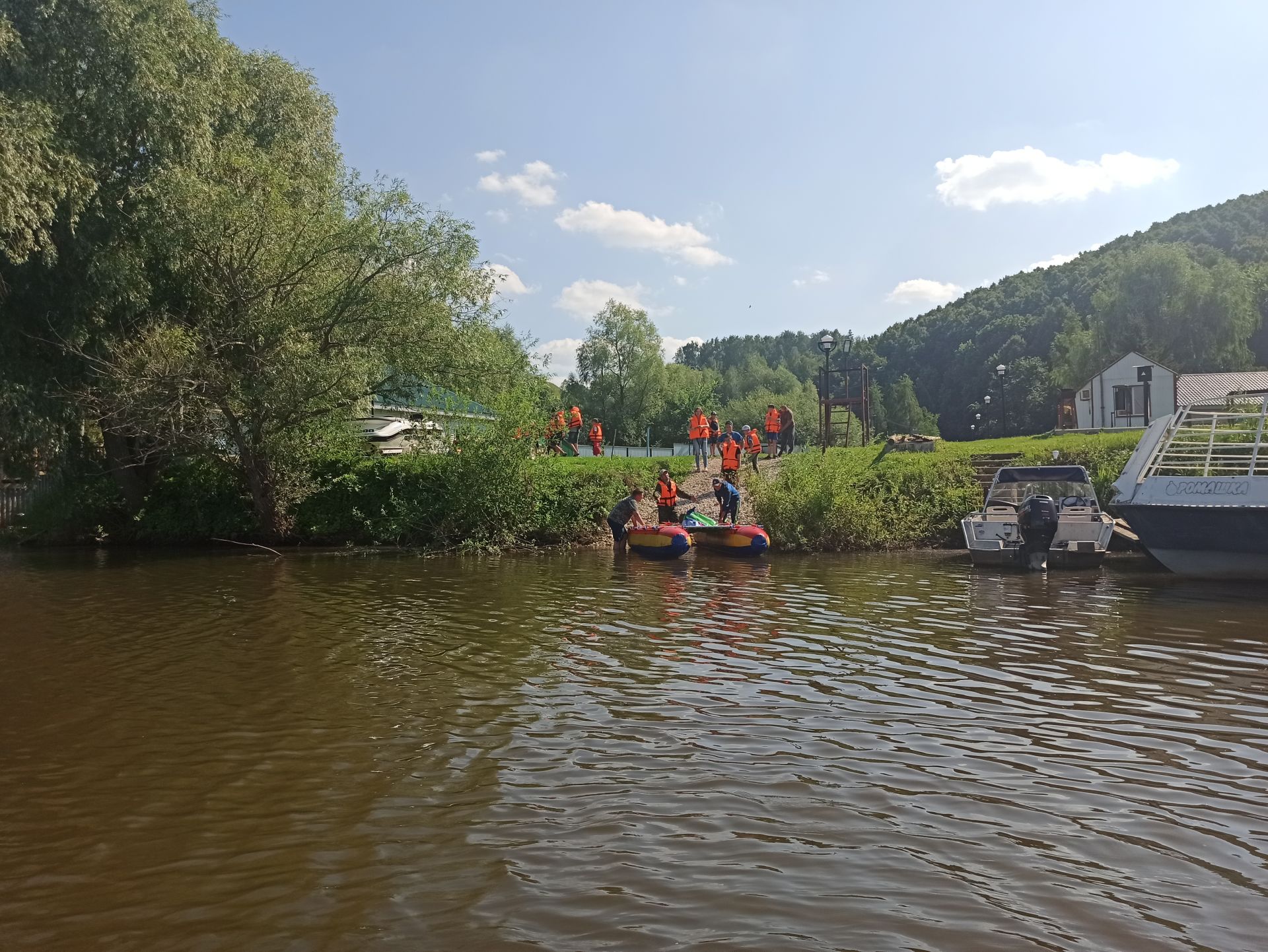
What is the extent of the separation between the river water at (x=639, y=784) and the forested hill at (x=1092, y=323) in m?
64.8

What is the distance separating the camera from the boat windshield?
17.9 meters

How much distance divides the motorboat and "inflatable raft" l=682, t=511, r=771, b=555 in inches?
155

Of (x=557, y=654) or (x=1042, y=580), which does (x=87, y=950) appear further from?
(x=1042, y=580)

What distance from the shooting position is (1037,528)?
16406mm

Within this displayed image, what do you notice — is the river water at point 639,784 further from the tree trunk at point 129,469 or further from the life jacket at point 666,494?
the tree trunk at point 129,469

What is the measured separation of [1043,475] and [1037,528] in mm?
2554

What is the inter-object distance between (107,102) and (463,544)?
36.4 feet

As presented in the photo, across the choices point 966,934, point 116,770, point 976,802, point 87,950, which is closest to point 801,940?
point 966,934

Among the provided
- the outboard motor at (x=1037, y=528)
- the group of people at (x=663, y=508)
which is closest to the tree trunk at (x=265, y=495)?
the group of people at (x=663, y=508)

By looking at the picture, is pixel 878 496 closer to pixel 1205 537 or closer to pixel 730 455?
pixel 730 455

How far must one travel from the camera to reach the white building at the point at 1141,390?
48.0m

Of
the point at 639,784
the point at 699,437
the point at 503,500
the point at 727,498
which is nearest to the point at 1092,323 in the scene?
the point at 699,437

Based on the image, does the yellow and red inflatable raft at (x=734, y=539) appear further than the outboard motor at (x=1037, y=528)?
Yes

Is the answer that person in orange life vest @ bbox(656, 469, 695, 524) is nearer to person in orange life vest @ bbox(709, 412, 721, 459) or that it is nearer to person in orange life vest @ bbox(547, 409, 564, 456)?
person in orange life vest @ bbox(547, 409, 564, 456)
